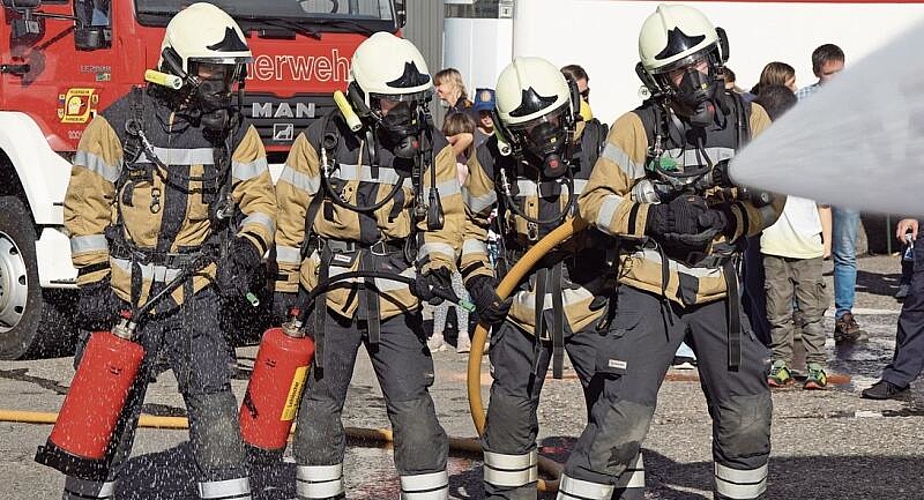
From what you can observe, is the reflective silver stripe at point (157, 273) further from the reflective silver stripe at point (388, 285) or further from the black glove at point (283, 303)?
the reflective silver stripe at point (388, 285)

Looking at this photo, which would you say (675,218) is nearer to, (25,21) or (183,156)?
(183,156)

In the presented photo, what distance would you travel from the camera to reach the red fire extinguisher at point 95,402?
526cm

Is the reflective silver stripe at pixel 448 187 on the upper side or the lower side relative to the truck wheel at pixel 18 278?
upper

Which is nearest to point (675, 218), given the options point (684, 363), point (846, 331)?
point (684, 363)

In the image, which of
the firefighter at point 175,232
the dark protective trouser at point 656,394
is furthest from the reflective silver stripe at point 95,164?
the dark protective trouser at point 656,394

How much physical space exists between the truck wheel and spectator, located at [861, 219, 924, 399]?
4.99 meters

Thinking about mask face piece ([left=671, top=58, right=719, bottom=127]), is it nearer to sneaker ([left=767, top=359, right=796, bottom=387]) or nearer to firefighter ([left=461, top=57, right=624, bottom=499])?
firefighter ([left=461, top=57, right=624, bottom=499])

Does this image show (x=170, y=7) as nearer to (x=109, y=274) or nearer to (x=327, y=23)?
(x=327, y=23)

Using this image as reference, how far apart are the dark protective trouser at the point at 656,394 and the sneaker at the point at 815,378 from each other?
3.30 meters

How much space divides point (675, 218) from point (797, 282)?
378cm

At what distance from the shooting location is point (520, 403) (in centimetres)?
556

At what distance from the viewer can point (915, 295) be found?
813cm

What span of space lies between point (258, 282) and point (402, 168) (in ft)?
12.5

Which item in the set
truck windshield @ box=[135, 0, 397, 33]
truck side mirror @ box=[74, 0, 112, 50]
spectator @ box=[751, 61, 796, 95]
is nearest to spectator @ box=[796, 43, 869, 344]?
spectator @ box=[751, 61, 796, 95]
